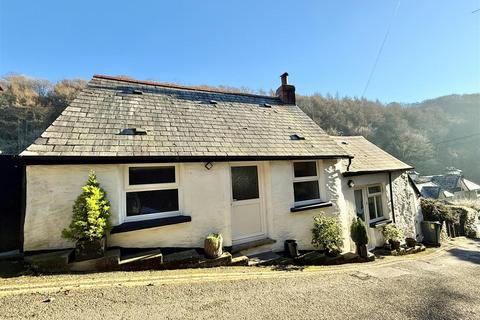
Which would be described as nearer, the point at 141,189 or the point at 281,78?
the point at 141,189

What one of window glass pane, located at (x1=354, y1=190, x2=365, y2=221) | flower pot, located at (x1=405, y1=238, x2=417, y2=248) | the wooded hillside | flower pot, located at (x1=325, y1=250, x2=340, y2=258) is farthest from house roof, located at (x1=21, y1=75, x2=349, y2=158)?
the wooded hillside

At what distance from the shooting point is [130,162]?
5.36 metres

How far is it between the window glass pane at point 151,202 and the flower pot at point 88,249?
110 cm

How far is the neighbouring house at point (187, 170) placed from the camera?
4.93 meters

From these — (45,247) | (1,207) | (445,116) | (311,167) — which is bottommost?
(45,247)

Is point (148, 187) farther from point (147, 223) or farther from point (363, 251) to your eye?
point (363, 251)

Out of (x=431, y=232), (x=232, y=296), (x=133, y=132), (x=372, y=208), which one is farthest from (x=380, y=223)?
(x=133, y=132)

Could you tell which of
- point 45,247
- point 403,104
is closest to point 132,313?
point 45,247

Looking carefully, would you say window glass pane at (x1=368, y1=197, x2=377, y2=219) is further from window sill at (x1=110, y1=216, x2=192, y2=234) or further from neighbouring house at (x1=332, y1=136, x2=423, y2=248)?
window sill at (x1=110, y1=216, x2=192, y2=234)

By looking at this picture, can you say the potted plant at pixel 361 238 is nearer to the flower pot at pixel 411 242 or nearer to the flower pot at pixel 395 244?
the flower pot at pixel 395 244

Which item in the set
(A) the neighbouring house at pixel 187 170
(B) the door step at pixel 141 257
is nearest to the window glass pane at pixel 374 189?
(A) the neighbouring house at pixel 187 170

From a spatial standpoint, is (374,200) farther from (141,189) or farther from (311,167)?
(141,189)

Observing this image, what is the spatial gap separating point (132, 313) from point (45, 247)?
2906 mm

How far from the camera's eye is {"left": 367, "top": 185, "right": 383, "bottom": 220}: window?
34.1 feet
